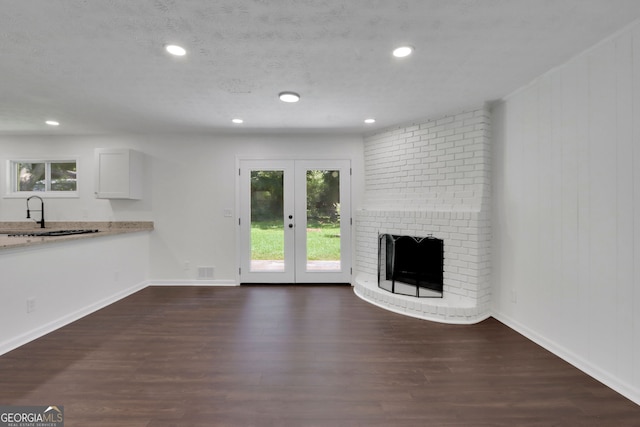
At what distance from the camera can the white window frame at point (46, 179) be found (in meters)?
4.18

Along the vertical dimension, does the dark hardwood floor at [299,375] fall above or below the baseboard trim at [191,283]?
below

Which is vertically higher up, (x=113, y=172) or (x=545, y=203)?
(x=113, y=172)

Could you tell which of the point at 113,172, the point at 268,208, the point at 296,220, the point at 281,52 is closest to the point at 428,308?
the point at 296,220

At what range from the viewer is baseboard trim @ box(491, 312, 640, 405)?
1.75 metres

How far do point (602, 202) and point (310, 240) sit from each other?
323 cm

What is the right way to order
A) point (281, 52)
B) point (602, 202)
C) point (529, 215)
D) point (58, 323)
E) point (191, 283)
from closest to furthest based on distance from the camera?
1. point (602, 202)
2. point (281, 52)
3. point (529, 215)
4. point (58, 323)
5. point (191, 283)

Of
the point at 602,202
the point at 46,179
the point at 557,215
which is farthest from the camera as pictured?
the point at 46,179

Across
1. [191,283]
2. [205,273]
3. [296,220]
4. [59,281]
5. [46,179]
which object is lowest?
[191,283]

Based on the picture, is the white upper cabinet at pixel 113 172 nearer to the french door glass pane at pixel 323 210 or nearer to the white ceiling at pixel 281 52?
the white ceiling at pixel 281 52

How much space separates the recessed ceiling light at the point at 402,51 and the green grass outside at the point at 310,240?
8.62 feet

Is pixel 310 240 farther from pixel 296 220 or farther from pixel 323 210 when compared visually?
pixel 323 210

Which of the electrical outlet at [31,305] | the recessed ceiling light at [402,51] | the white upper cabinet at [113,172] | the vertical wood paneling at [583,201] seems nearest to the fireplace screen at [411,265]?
the vertical wood paneling at [583,201]

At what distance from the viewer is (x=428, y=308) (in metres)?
2.98

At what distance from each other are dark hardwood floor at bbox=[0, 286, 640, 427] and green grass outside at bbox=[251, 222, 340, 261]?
1334 millimetres
